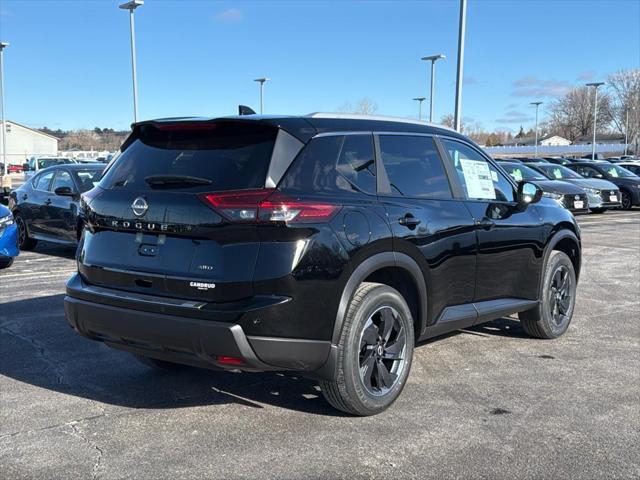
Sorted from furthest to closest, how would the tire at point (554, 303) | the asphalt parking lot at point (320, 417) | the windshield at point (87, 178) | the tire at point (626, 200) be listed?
the tire at point (626, 200) → the windshield at point (87, 178) → the tire at point (554, 303) → the asphalt parking lot at point (320, 417)

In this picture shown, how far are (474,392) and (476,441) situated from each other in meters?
0.88

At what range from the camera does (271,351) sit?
12.0 feet

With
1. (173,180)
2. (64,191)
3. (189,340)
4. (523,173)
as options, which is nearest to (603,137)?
(523,173)

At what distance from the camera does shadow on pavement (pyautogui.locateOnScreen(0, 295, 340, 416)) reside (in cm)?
452

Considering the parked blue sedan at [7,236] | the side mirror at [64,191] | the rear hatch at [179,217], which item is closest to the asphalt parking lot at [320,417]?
the rear hatch at [179,217]

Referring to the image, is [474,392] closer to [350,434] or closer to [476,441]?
[476,441]

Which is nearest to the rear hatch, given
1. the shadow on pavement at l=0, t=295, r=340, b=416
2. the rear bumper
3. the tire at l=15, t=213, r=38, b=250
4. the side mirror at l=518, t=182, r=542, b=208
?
the rear bumper

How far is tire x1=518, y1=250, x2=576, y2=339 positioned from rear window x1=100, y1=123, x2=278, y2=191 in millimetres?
3274

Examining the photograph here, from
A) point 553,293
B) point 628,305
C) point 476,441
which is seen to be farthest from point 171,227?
point 628,305

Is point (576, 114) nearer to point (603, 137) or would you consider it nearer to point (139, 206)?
point (603, 137)

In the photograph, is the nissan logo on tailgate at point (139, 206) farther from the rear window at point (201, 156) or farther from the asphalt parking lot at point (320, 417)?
the asphalt parking lot at point (320, 417)

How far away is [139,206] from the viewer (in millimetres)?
3916

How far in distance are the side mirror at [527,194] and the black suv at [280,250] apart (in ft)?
3.12

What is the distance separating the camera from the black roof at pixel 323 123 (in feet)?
12.9
